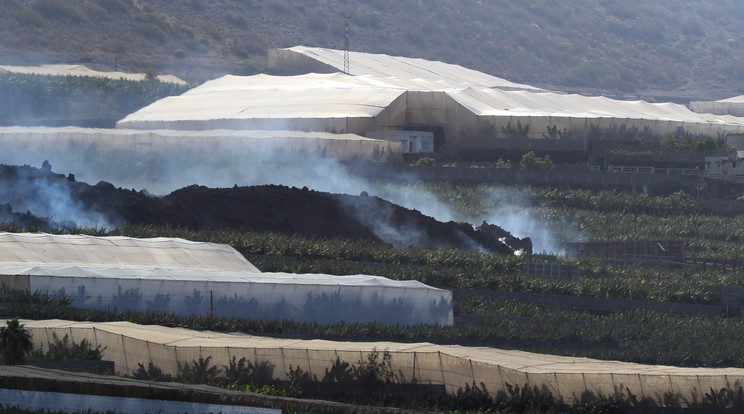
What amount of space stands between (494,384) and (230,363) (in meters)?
4.88

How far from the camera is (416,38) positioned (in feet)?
532

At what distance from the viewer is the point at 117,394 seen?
1956cm

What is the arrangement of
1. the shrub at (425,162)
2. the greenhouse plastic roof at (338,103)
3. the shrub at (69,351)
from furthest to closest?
the greenhouse plastic roof at (338,103), the shrub at (425,162), the shrub at (69,351)

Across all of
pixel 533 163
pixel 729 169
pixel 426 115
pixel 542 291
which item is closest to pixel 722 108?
pixel 729 169

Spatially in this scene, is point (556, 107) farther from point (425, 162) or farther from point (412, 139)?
point (425, 162)

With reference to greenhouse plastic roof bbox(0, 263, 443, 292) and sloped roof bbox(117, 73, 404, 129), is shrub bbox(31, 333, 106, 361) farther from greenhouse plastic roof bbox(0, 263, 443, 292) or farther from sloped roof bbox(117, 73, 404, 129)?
sloped roof bbox(117, 73, 404, 129)

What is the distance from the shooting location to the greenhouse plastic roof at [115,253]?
34531mm

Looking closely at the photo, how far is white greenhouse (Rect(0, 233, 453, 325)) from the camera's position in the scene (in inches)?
1242

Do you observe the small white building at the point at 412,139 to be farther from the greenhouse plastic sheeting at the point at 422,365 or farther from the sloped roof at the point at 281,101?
the greenhouse plastic sheeting at the point at 422,365

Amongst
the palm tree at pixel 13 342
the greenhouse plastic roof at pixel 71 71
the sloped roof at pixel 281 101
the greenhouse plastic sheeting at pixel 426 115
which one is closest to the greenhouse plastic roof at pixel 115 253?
the palm tree at pixel 13 342

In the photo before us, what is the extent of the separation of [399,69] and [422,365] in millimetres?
83747

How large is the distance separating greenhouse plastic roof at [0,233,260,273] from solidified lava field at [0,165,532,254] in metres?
4.57

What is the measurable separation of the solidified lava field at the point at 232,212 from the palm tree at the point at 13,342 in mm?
19494

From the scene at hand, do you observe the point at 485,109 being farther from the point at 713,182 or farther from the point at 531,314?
the point at 531,314
